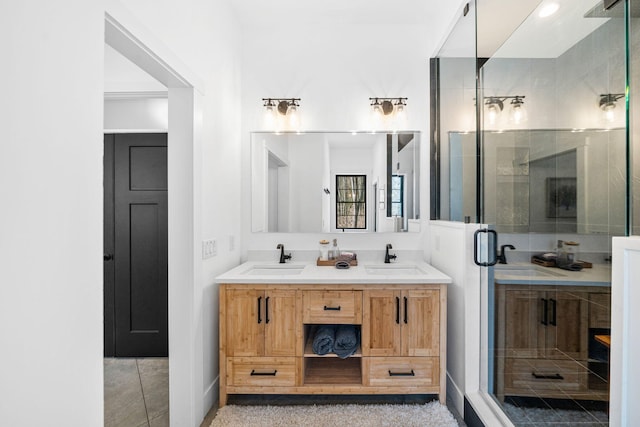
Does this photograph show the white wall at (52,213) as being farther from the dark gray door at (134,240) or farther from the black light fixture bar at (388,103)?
the black light fixture bar at (388,103)

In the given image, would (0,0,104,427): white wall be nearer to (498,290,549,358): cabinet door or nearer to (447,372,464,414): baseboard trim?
(498,290,549,358): cabinet door

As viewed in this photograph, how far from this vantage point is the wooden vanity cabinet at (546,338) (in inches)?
48.4

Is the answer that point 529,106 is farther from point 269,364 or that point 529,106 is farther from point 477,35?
point 269,364

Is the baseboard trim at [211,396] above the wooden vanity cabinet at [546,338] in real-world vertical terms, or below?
below

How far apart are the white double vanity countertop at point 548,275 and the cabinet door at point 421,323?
45 centimetres

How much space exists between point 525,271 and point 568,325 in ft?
1.08

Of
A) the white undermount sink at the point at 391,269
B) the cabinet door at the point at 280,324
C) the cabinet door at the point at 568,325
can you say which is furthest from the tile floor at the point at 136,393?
the cabinet door at the point at 568,325

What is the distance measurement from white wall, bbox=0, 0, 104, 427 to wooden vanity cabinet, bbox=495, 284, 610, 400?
173cm

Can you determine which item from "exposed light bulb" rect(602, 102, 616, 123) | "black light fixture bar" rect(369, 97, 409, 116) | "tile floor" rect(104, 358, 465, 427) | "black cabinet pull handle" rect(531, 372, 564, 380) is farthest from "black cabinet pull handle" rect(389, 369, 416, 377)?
"black light fixture bar" rect(369, 97, 409, 116)

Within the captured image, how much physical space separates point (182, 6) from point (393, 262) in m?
2.26

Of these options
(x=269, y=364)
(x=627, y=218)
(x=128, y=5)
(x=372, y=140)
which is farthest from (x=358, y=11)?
(x=269, y=364)

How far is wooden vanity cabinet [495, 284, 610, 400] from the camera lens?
1230mm

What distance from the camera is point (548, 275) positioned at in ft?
4.73

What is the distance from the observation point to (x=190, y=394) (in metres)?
1.90
